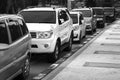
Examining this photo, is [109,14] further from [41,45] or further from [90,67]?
[90,67]

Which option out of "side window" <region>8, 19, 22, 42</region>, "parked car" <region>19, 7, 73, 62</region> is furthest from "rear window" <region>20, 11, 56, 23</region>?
"side window" <region>8, 19, 22, 42</region>

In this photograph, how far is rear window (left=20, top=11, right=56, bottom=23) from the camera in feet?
38.1

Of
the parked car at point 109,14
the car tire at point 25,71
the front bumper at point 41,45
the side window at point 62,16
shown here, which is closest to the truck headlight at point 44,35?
the front bumper at point 41,45

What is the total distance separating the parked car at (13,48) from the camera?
20.4 ft

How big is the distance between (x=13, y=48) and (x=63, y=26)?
18.1ft

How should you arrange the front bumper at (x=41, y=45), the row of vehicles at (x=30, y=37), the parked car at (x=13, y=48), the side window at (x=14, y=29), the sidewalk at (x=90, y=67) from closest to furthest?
1. the parked car at (x=13, y=48)
2. the row of vehicles at (x=30, y=37)
3. the side window at (x=14, y=29)
4. the sidewalk at (x=90, y=67)
5. the front bumper at (x=41, y=45)

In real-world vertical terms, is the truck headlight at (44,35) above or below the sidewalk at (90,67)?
above

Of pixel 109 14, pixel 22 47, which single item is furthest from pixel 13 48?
pixel 109 14

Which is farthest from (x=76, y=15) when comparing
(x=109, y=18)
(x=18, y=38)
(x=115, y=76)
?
(x=109, y=18)

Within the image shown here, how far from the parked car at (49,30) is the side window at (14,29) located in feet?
8.24

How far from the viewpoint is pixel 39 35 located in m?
10.3

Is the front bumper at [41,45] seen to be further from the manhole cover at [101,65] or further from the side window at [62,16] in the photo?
the side window at [62,16]

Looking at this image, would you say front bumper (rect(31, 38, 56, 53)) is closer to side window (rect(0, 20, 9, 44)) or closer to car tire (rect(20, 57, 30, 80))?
car tire (rect(20, 57, 30, 80))

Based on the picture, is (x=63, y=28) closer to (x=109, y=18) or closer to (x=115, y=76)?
(x=115, y=76)
